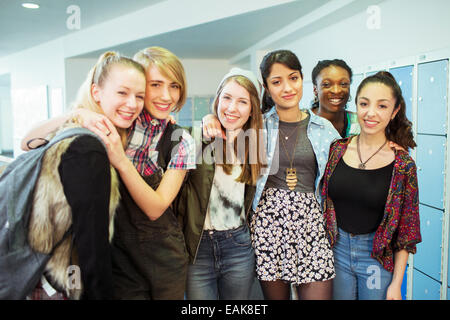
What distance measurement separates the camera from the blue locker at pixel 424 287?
8.38ft

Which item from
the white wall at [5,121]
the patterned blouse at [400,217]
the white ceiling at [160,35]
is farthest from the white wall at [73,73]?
the white wall at [5,121]

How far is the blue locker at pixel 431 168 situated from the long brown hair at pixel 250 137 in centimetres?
159

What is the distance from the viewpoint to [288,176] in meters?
1.72

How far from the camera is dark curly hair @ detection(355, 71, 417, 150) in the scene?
5.36 ft

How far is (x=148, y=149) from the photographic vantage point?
4.79 ft

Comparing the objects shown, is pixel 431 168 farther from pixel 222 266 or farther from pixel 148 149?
pixel 148 149

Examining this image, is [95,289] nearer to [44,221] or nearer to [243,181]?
[44,221]

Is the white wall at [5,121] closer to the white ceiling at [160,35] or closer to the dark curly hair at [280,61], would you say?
the white ceiling at [160,35]

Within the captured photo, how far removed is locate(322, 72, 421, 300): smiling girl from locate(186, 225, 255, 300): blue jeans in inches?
18.9

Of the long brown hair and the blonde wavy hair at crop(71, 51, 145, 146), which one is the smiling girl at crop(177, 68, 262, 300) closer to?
the long brown hair

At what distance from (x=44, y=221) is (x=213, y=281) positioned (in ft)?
2.92

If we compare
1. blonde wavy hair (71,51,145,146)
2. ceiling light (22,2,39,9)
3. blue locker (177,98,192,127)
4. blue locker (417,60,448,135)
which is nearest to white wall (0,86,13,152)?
blue locker (177,98,192,127)

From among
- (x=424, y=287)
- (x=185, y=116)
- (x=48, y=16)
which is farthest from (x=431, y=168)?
(x=185, y=116)
